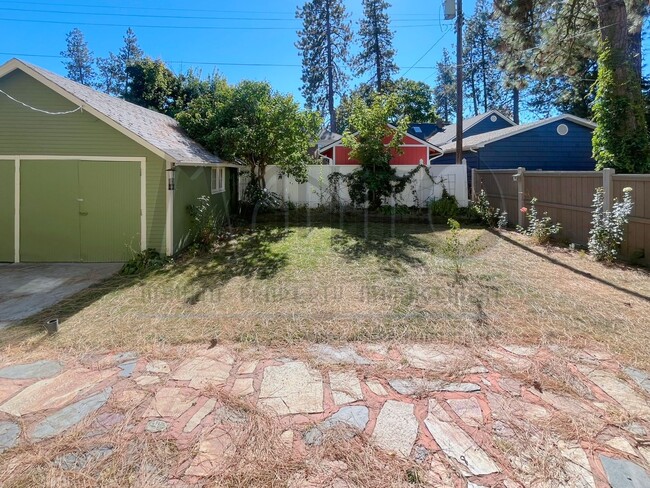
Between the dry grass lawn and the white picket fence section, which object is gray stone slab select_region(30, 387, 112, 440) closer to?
the dry grass lawn

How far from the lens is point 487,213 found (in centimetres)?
1069

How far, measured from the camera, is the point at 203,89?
1560 cm

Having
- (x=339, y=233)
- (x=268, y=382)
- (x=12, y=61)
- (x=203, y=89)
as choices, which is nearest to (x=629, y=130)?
(x=339, y=233)

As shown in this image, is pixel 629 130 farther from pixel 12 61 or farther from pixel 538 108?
pixel 538 108

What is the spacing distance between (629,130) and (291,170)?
8.15m

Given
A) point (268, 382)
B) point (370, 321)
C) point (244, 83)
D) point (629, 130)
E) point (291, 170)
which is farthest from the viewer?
point (291, 170)

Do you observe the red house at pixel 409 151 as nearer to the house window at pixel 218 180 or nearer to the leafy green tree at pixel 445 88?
the house window at pixel 218 180

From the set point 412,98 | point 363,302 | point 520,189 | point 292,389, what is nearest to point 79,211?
point 363,302

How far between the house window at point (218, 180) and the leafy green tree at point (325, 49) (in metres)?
17.9

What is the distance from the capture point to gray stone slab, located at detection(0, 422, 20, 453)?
7.48 ft

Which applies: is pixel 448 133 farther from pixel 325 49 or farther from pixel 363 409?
pixel 363 409

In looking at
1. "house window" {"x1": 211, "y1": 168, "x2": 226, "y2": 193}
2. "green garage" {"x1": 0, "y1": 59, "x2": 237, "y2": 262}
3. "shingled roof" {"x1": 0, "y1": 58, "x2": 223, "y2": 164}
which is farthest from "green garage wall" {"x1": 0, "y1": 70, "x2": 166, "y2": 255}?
"house window" {"x1": 211, "y1": 168, "x2": 226, "y2": 193}

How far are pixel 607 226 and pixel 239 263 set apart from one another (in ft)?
21.5

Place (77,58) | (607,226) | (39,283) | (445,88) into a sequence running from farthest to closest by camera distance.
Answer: (445,88), (77,58), (607,226), (39,283)
